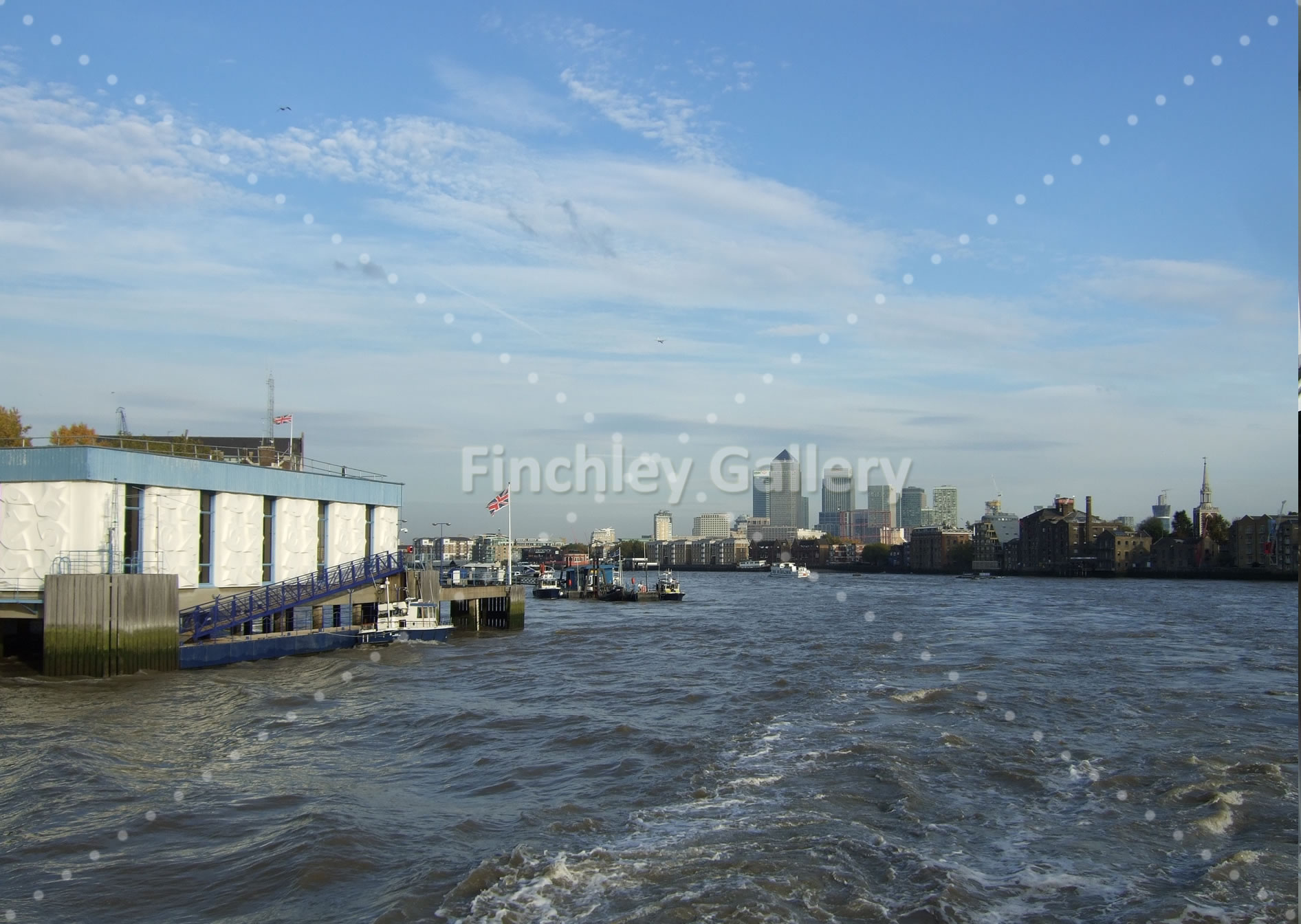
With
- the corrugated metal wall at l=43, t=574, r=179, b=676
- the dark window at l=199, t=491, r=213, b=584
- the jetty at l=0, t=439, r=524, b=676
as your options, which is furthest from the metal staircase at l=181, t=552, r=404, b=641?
the corrugated metal wall at l=43, t=574, r=179, b=676

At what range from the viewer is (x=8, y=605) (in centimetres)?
3378

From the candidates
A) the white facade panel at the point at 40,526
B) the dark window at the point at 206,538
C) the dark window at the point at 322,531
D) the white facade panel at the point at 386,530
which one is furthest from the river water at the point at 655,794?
the white facade panel at the point at 386,530

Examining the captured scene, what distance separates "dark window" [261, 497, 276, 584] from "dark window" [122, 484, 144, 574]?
671cm

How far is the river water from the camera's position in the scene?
12969 mm

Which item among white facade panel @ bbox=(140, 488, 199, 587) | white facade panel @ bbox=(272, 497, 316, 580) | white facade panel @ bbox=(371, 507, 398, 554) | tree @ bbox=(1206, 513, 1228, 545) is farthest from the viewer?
tree @ bbox=(1206, 513, 1228, 545)

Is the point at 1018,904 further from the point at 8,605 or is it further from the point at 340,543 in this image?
the point at 340,543

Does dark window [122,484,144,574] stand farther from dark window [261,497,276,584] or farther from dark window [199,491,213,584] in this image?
dark window [261,497,276,584]

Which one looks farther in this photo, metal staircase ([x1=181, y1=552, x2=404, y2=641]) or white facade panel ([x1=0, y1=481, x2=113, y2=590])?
metal staircase ([x1=181, y1=552, x2=404, y2=641])

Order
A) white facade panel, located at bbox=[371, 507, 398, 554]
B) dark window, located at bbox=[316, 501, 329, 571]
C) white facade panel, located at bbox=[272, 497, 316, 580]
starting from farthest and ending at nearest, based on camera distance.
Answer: white facade panel, located at bbox=[371, 507, 398, 554] < dark window, located at bbox=[316, 501, 329, 571] < white facade panel, located at bbox=[272, 497, 316, 580]

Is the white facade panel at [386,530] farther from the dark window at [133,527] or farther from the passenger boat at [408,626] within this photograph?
the dark window at [133,527]

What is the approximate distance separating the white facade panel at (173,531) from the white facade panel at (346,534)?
31.6 feet

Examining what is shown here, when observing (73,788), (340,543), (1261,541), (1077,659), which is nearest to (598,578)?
(340,543)

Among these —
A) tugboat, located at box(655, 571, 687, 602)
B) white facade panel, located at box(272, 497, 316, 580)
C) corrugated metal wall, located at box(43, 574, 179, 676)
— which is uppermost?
white facade panel, located at box(272, 497, 316, 580)

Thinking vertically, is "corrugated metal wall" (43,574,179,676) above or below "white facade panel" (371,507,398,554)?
below
